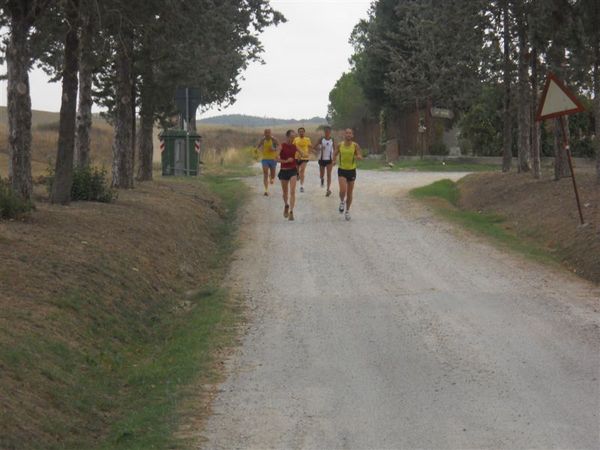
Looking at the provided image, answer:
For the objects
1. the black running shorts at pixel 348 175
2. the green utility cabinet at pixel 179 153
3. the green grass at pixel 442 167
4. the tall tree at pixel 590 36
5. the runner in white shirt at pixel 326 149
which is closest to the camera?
the tall tree at pixel 590 36

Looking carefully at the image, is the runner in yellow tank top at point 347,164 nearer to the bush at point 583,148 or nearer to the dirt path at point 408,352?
the dirt path at point 408,352

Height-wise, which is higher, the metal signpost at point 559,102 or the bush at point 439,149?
the metal signpost at point 559,102

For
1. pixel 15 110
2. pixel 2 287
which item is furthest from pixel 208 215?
pixel 2 287

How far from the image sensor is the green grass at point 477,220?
16.3 metres

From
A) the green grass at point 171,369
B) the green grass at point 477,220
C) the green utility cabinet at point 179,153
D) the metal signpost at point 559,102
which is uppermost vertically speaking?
the metal signpost at point 559,102

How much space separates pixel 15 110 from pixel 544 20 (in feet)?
31.1

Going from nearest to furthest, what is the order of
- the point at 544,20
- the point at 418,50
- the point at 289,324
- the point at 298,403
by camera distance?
1. the point at 298,403
2. the point at 289,324
3. the point at 544,20
4. the point at 418,50

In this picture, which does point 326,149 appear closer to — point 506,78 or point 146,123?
point 146,123

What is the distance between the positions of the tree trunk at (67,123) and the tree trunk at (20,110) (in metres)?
1.28

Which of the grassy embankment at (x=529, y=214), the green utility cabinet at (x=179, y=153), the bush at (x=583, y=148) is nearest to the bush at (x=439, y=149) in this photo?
the bush at (x=583, y=148)

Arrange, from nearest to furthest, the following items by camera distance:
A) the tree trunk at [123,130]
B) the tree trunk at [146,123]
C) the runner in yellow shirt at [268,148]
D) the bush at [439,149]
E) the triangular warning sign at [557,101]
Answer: the triangular warning sign at [557,101] → the tree trunk at [123,130] → the tree trunk at [146,123] → the runner in yellow shirt at [268,148] → the bush at [439,149]

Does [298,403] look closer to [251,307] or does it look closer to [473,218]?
[251,307]

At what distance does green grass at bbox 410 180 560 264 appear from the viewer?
1630 centimetres

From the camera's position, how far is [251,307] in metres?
11.9
